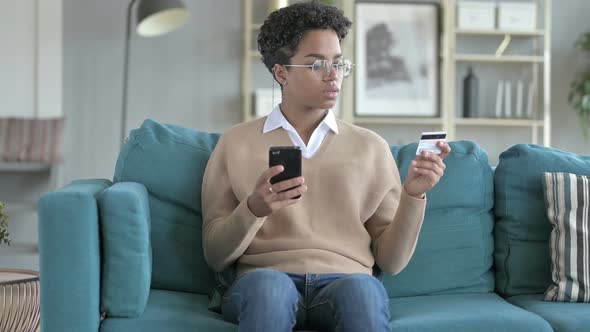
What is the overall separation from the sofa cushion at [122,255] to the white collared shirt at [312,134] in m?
0.43

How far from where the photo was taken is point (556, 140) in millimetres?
5359

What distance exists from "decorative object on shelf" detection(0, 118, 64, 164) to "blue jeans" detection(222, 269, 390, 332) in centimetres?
315

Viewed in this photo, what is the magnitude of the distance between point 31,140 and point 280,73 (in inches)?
119

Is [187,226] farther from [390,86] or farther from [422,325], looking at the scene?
[390,86]

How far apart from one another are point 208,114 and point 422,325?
3515 millimetres

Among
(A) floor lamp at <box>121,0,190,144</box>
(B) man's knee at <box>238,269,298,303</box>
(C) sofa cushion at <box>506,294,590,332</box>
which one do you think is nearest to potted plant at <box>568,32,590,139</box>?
(A) floor lamp at <box>121,0,190,144</box>

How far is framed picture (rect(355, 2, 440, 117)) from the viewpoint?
5152mm

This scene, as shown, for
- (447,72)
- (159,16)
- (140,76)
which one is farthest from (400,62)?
(140,76)

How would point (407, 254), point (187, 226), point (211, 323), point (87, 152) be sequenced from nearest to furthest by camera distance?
point (211, 323)
point (407, 254)
point (187, 226)
point (87, 152)

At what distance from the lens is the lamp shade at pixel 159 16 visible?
14.6ft

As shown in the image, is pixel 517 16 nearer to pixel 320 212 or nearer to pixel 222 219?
pixel 320 212

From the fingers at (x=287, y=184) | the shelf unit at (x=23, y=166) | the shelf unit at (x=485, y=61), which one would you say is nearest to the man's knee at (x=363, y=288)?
the fingers at (x=287, y=184)

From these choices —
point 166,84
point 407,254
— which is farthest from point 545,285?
point 166,84

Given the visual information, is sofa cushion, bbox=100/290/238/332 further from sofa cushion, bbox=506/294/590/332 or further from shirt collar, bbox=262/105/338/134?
sofa cushion, bbox=506/294/590/332
